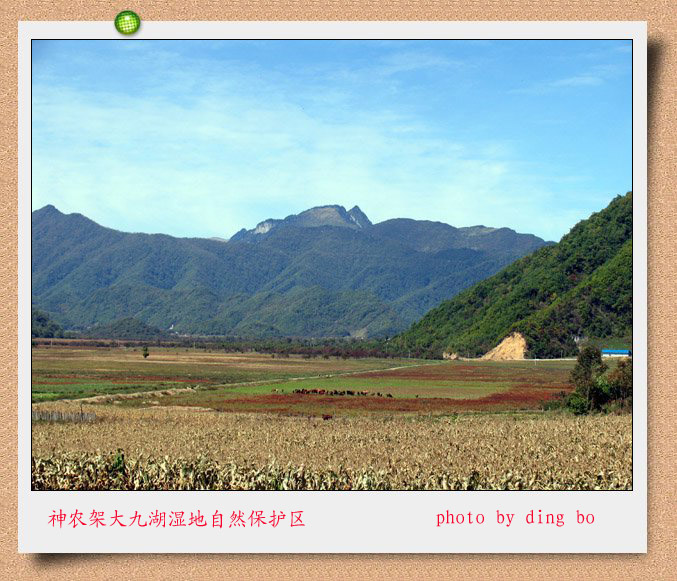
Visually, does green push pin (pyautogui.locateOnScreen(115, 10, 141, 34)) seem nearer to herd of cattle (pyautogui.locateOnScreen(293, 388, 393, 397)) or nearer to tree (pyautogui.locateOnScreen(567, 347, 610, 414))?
tree (pyautogui.locateOnScreen(567, 347, 610, 414))

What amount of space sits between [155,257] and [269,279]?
90.2m

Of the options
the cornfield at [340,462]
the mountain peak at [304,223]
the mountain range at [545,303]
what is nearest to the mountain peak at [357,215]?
the mountain peak at [304,223]

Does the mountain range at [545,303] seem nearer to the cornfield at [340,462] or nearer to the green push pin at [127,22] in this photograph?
the cornfield at [340,462]

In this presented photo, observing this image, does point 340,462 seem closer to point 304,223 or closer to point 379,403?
point 379,403

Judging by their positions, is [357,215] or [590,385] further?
[357,215]

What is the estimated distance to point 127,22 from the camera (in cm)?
736

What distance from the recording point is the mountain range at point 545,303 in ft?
127

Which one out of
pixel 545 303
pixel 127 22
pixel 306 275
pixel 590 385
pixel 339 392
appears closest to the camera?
pixel 127 22

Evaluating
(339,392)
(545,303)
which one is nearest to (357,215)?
(545,303)

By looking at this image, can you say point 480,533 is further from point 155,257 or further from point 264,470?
point 155,257

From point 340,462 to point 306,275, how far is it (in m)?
151

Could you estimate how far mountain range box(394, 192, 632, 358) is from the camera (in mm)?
38562

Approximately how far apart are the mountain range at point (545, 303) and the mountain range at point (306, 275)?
5192 mm

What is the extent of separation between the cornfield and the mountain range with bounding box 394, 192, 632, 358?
18.5 meters
